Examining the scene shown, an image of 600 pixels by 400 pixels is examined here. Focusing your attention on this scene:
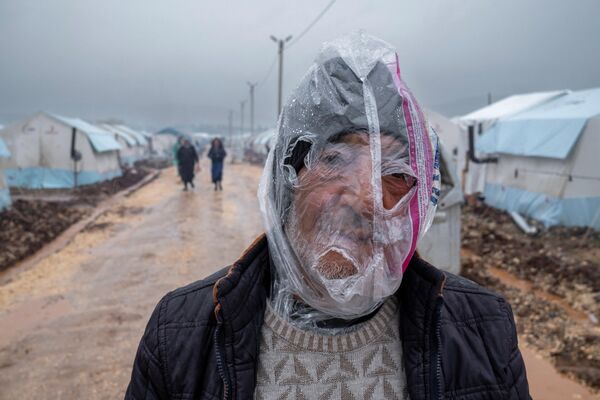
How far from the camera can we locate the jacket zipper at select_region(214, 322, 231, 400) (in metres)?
1.06

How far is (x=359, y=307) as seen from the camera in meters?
1.11

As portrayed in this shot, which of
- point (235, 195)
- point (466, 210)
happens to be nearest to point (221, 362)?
point (466, 210)

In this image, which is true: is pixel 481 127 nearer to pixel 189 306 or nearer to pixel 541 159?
pixel 541 159

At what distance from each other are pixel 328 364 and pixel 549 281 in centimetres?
632

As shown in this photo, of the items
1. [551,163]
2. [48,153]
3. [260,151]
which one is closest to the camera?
[551,163]

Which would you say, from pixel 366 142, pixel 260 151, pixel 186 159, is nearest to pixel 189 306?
pixel 366 142

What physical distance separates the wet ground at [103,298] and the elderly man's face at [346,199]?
3.10m

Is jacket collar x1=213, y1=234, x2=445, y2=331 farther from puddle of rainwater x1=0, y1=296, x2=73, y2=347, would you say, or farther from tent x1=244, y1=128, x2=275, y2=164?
tent x1=244, y1=128, x2=275, y2=164

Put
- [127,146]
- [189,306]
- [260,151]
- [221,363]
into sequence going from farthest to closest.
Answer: [260,151], [127,146], [189,306], [221,363]

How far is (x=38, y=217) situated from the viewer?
9.72m

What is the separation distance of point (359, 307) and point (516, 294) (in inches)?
210

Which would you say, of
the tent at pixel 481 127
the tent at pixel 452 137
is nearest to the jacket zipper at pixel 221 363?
the tent at pixel 452 137

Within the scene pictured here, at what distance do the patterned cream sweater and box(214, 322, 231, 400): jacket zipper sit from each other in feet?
0.27

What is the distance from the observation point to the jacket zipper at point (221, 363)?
106cm
